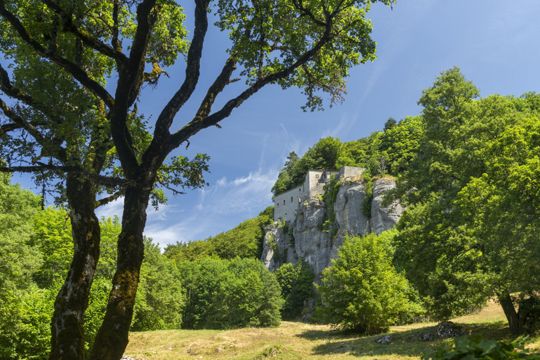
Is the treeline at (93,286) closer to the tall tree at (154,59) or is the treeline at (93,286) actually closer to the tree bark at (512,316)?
the tall tree at (154,59)

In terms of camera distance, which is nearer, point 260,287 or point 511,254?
point 511,254

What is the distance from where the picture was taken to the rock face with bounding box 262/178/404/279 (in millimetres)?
66438

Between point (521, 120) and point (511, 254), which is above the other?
point (521, 120)

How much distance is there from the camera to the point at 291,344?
2841 centimetres

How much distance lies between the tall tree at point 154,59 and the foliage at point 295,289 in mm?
66650

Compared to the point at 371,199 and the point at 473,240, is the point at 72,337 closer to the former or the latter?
the point at 473,240

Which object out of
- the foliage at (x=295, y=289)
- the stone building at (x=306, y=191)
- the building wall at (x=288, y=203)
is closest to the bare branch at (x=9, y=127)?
the foliage at (x=295, y=289)

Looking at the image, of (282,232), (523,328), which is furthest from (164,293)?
(282,232)

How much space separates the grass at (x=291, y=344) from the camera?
21.2m

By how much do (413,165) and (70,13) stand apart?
19.8 m

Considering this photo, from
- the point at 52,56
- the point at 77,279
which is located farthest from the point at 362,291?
the point at 52,56

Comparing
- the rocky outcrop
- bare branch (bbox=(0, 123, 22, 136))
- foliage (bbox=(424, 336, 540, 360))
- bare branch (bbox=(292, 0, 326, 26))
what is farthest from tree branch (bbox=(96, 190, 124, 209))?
the rocky outcrop

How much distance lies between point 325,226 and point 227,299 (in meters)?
29.4

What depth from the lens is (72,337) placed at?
6777 mm
